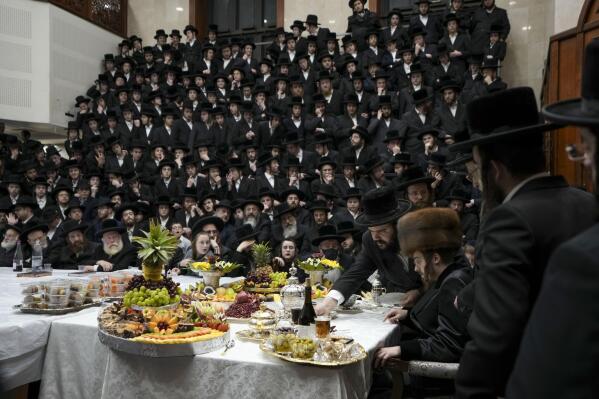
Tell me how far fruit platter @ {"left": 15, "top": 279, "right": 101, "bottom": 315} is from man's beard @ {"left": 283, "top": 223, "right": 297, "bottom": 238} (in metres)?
4.33

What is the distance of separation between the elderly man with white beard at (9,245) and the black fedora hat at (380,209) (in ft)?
18.4

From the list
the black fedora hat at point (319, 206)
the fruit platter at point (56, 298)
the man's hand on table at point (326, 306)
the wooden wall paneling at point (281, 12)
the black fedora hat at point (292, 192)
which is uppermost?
the wooden wall paneling at point (281, 12)

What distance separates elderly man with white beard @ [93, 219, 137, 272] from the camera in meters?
7.14

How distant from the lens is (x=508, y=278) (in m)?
1.56

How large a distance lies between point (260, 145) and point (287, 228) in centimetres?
352

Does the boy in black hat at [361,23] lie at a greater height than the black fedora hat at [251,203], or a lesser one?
greater

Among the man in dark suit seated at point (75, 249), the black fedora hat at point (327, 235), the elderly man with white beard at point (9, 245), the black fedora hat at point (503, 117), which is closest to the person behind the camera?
the black fedora hat at point (503, 117)

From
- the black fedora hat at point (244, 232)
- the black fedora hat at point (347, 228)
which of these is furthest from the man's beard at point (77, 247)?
the black fedora hat at point (347, 228)

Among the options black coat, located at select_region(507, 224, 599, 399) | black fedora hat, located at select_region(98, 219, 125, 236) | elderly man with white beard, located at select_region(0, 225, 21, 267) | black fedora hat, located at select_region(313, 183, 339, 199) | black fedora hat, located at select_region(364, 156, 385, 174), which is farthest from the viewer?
black fedora hat, located at select_region(364, 156, 385, 174)

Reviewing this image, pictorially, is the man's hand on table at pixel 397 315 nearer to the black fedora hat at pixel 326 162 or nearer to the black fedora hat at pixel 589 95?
the black fedora hat at pixel 589 95

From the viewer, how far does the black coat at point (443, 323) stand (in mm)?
2682

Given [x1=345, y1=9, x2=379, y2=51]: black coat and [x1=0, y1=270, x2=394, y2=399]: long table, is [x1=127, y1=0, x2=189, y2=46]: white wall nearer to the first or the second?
[x1=345, y1=9, x2=379, y2=51]: black coat

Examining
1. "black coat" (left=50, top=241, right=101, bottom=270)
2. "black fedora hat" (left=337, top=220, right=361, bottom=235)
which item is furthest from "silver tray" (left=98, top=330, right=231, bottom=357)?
"black coat" (left=50, top=241, right=101, bottom=270)

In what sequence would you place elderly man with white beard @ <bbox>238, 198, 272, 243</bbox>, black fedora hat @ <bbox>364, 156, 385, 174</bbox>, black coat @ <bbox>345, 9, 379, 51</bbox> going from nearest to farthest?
elderly man with white beard @ <bbox>238, 198, 272, 243</bbox> < black fedora hat @ <bbox>364, 156, 385, 174</bbox> < black coat @ <bbox>345, 9, 379, 51</bbox>
